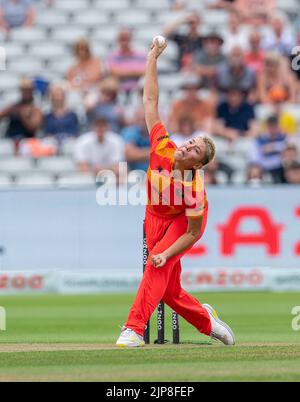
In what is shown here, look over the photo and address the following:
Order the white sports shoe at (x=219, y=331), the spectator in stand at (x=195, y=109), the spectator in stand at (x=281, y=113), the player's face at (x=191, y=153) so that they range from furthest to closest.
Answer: the spectator in stand at (x=281, y=113) < the spectator in stand at (x=195, y=109) < the white sports shoe at (x=219, y=331) < the player's face at (x=191, y=153)

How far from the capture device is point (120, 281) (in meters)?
16.2

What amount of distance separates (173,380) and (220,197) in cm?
935

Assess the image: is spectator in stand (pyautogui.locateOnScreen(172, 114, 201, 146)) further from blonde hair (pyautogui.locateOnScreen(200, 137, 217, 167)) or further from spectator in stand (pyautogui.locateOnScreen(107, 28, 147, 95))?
blonde hair (pyautogui.locateOnScreen(200, 137, 217, 167))

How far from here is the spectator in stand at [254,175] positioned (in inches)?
675

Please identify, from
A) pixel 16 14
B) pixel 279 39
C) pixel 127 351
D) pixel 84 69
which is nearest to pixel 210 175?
pixel 84 69

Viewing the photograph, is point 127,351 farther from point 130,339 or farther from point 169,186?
point 169,186

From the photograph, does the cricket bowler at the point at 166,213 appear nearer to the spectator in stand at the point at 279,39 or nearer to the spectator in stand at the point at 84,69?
the spectator in stand at the point at 84,69

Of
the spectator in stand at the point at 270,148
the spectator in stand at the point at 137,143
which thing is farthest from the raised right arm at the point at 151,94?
the spectator in stand at the point at 270,148

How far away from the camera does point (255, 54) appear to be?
64.5 ft

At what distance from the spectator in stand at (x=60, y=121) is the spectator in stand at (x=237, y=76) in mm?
2421

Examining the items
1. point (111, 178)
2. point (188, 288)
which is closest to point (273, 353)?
point (188, 288)

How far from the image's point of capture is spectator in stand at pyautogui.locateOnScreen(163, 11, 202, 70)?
64.9 feet

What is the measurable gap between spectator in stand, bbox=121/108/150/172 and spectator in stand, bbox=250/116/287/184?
A: 1.55 metres
